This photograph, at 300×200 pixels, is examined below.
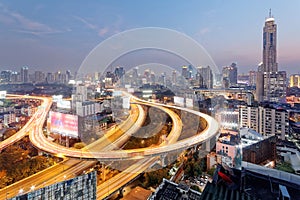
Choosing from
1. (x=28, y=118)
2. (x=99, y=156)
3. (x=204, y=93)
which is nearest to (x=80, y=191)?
(x=99, y=156)

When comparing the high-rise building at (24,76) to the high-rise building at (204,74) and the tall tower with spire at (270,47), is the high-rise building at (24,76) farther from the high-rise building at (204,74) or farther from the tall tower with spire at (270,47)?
the tall tower with spire at (270,47)

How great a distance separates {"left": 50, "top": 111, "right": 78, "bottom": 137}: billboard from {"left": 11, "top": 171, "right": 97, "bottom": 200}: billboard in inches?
61.1

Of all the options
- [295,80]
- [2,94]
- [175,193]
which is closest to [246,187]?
[175,193]

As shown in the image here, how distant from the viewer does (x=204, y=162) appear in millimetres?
2775

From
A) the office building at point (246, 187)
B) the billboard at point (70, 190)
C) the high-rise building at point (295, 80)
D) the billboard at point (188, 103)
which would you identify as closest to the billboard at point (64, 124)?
the billboard at point (70, 190)

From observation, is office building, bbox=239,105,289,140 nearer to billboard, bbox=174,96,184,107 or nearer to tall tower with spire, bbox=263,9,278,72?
billboard, bbox=174,96,184,107

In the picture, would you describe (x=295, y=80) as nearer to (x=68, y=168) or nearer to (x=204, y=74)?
(x=204, y=74)

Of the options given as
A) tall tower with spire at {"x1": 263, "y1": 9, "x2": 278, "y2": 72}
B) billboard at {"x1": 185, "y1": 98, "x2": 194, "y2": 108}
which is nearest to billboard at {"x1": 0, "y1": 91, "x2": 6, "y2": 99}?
billboard at {"x1": 185, "y1": 98, "x2": 194, "y2": 108}

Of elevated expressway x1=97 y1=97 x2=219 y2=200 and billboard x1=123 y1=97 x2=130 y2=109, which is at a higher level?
billboard x1=123 y1=97 x2=130 y2=109

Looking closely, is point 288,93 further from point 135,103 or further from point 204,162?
point 135,103

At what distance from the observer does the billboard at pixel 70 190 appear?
1.45 m

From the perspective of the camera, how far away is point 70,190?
160 centimetres

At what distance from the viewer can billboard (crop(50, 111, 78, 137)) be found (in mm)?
3109

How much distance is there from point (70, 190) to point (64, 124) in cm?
184
